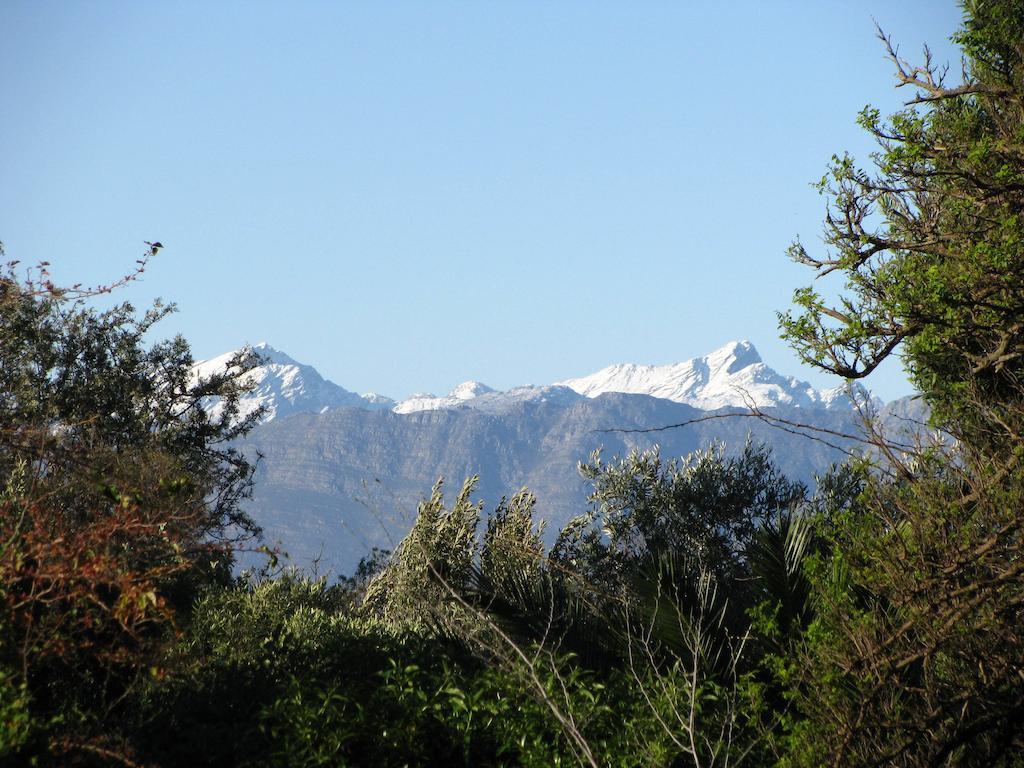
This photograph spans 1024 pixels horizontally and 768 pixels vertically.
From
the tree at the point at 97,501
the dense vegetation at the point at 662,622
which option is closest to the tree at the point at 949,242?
the dense vegetation at the point at 662,622

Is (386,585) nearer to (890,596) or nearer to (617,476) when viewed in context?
(617,476)

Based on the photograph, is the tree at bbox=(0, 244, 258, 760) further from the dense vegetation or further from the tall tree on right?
the tall tree on right

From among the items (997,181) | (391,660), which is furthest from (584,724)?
(997,181)

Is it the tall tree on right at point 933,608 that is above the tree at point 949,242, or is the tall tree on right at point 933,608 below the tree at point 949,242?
below

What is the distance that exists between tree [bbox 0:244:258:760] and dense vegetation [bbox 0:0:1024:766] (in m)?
0.06

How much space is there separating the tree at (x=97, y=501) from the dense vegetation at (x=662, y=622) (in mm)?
57

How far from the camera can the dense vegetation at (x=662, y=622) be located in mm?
5828

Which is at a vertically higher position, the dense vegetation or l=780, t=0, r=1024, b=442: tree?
l=780, t=0, r=1024, b=442: tree

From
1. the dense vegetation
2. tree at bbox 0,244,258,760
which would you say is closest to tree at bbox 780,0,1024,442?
the dense vegetation

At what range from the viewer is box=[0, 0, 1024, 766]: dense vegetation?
19.1 feet

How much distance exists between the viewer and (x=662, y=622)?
8.10 m

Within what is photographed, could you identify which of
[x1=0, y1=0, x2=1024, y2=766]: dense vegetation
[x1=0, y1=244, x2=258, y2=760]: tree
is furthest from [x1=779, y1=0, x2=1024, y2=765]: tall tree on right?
[x1=0, y1=244, x2=258, y2=760]: tree

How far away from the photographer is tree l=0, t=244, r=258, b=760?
579 cm

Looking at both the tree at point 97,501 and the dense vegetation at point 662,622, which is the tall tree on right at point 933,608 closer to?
the dense vegetation at point 662,622
